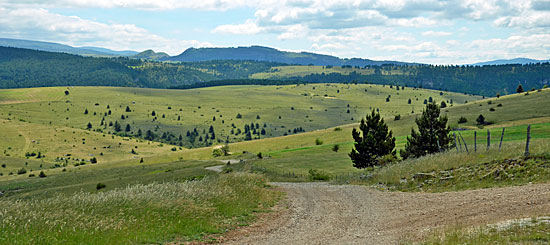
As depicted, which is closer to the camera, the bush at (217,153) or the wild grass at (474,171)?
the wild grass at (474,171)

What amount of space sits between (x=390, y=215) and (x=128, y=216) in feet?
33.2

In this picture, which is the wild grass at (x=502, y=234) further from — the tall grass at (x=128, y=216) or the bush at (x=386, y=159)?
the bush at (x=386, y=159)

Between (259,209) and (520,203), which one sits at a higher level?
(520,203)

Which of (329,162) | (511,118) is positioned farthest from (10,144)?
(511,118)

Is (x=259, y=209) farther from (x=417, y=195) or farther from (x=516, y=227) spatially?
(x=516, y=227)

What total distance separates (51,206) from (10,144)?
172925 mm

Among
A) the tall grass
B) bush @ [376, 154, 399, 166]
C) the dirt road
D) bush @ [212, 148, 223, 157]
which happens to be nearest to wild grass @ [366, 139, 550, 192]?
the dirt road

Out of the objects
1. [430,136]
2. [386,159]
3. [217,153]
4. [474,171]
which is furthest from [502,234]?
[217,153]

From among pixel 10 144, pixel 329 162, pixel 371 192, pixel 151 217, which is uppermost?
pixel 151 217

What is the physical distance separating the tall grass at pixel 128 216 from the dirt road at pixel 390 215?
1676mm

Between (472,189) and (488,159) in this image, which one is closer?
(472,189)

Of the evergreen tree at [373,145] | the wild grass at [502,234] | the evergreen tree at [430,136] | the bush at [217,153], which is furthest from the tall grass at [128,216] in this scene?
the bush at [217,153]

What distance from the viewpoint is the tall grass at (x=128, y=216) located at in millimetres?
13133

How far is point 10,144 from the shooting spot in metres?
164
